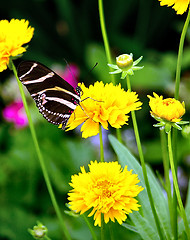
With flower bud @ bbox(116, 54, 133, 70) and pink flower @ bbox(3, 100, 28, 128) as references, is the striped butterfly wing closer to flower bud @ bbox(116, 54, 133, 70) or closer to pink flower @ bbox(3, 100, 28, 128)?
flower bud @ bbox(116, 54, 133, 70)

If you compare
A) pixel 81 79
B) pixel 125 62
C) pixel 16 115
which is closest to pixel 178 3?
pixel 125 62

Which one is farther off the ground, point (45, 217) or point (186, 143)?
point (186, 143)

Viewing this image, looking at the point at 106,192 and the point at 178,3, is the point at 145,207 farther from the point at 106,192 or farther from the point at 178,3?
the point at 178,3

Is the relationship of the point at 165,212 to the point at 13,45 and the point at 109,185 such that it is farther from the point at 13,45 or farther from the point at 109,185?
the point at 13,45

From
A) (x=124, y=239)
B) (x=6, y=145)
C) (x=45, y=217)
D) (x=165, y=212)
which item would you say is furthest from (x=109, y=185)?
(x=6, y=145)

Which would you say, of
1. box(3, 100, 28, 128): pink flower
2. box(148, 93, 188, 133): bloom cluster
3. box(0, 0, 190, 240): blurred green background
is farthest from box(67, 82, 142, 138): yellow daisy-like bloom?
box(3, 100, 28, 128): pink flower
